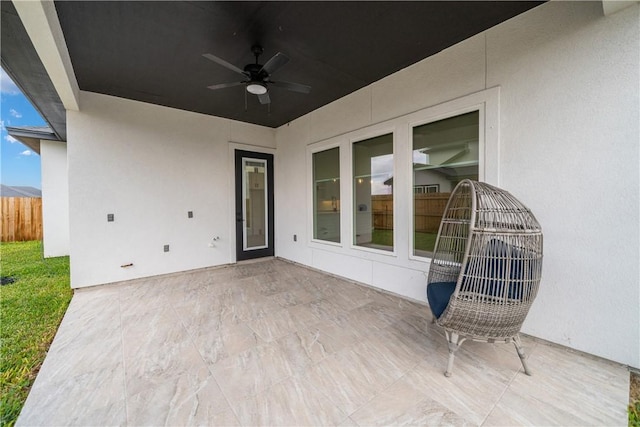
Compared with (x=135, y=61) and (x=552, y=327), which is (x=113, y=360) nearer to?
(x=135, y=61)

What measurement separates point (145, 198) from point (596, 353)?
5800mm

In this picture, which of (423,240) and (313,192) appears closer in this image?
(423,240)

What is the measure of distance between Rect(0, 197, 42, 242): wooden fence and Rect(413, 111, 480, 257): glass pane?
1070 centimetres

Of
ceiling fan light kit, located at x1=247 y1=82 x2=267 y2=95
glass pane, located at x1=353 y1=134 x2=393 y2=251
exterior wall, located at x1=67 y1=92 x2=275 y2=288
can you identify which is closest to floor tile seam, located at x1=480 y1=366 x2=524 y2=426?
glass pane, located at x1=353 y1=134 x2=393 y2=251

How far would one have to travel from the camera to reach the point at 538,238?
5.79ft

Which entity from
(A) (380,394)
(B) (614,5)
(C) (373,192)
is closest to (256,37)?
(C) (373,192)

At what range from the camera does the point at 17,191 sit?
7.56 m

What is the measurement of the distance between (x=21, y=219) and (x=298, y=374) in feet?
33.7

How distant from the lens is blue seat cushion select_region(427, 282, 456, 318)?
189cm

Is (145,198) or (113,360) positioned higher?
(145,198)

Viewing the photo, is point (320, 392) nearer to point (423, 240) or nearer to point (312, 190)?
point (423, 240)

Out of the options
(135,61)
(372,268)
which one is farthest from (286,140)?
(372,268)

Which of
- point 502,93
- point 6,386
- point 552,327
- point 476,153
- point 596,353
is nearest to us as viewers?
point 6,386

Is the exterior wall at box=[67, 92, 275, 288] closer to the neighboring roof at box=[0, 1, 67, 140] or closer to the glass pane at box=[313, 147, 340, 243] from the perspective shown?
the neighboring roof at box=[0, 1, 67, 140]
